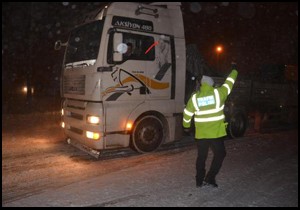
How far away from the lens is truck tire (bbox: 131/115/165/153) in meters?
7.29

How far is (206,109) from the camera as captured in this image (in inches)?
204

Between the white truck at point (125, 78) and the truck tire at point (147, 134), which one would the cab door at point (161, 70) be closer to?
the white truck at point (125, 78)

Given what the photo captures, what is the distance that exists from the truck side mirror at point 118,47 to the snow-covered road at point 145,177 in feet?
6.92

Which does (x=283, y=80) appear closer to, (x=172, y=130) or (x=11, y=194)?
(x=172, y=130)

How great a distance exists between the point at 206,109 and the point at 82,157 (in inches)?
129

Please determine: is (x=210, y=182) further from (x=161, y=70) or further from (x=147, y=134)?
(x=161, y=70)

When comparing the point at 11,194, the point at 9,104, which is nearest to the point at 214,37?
the point at 9,104

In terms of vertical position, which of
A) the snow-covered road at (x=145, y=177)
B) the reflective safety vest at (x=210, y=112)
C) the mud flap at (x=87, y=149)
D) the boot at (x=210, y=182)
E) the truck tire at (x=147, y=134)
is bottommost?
the snow-covered road at (x=145, y=177)

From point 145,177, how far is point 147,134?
1.73 meters

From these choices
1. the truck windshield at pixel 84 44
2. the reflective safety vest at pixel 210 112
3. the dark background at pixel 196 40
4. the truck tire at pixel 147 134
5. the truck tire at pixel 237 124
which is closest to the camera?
the reflective safety vest at pixel 210 112

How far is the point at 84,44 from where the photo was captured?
Answer: 7.32m

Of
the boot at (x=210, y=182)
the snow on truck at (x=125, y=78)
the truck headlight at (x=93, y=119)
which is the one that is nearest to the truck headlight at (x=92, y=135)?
the snow on truck at (x=125, y=78)

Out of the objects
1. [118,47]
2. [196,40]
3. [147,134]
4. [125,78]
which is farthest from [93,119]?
[196,40]

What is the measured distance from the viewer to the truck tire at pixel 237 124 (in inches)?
354
